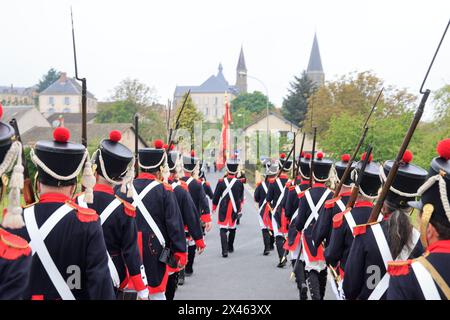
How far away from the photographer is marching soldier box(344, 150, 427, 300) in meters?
3.51

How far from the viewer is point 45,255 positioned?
3070 millimetres

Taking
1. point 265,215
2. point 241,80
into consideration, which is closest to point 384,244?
point 265,215

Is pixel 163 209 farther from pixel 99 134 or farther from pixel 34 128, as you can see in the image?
pixel 34 128

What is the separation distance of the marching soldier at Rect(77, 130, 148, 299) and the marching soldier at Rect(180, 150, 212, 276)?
4707 millimetres

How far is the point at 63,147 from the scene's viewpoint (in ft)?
10.7

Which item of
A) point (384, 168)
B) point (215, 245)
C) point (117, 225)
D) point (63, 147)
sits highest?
point (63, 147)

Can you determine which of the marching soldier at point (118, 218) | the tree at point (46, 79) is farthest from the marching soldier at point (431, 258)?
the tree at point (46, 79)

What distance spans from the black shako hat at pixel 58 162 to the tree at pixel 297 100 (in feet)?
208

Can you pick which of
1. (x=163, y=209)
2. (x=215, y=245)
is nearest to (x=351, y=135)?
(x=215, y=245)

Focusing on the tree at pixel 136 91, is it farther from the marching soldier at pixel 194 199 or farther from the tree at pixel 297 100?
the marching soldier at pixel 194 199

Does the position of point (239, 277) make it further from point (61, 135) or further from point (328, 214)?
point (61, 135)

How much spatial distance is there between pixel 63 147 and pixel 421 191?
87.5 inches

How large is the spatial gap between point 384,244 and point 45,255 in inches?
92.1
